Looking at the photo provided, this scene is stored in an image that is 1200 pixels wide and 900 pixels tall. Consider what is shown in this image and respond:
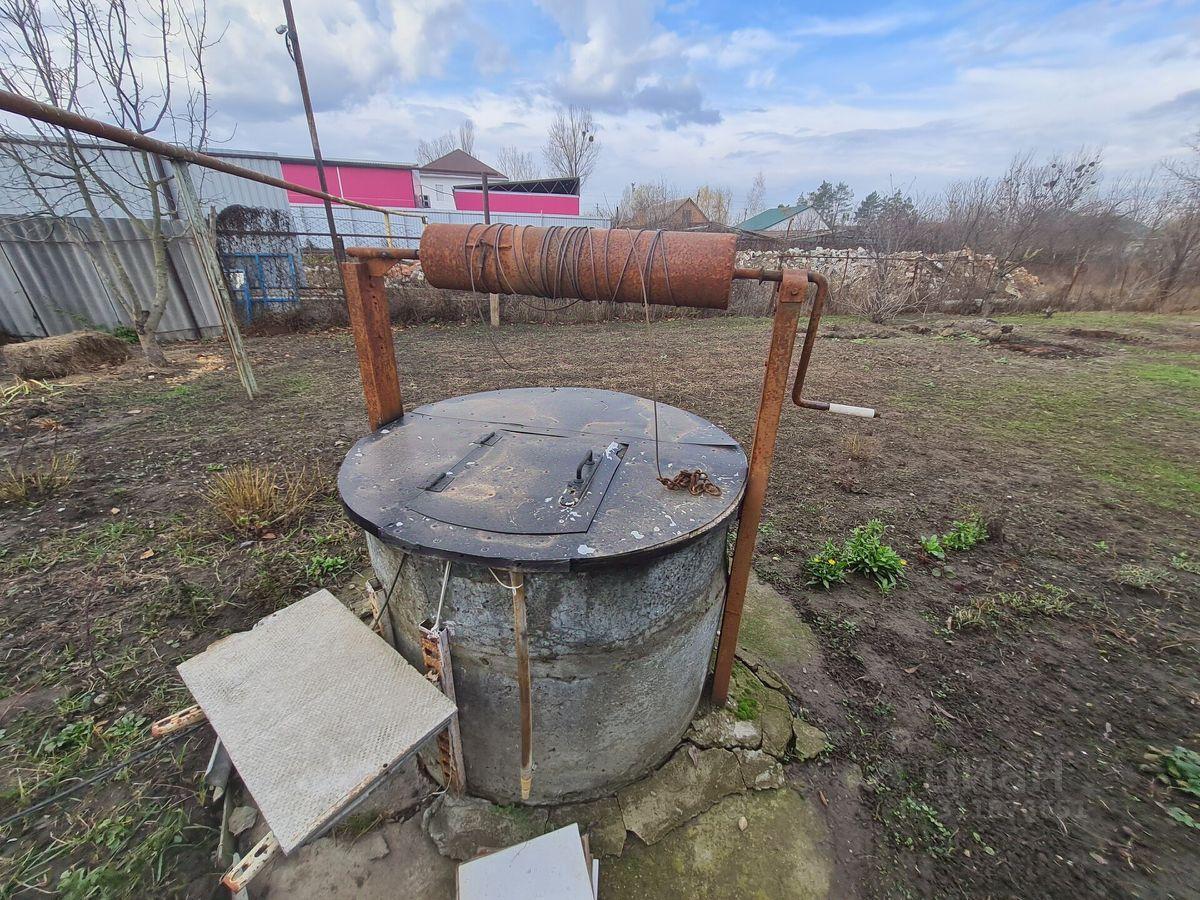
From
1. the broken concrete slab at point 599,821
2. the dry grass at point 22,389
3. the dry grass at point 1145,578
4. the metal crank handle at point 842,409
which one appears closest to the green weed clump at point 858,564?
the dry grass at point 1145,578

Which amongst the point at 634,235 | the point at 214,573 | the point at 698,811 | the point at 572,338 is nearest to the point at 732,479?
the point at 634,235

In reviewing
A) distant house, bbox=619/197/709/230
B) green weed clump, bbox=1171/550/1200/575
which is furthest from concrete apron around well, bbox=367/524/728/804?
distant house, bbox=619/197/709/230

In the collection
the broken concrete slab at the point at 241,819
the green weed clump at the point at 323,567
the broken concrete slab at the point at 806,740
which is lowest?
the broken concrete slab at the point at 806,740

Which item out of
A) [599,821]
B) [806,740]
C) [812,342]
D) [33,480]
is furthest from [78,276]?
[806,740]

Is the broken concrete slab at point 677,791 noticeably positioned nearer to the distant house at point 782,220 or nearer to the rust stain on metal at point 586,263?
the rust stain on metal at point 586,263

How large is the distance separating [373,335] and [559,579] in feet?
4.15

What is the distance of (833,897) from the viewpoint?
5.04ft

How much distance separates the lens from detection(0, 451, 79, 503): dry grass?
3225 mm

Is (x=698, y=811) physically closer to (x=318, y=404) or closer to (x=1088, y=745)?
(x=1088, y=745)

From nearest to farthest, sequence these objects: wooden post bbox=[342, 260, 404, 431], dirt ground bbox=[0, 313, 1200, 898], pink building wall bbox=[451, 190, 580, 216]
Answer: dirt ground bbox=[0, 313, 1200, 898] → wooden post bbox=[342, 260, 404, 431] → pink building wall bbox=[451, 190, 580, 216]

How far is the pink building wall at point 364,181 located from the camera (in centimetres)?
2369

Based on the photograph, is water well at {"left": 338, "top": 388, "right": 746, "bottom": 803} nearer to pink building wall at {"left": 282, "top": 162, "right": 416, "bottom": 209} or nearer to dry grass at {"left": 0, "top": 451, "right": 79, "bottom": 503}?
dry grass at {"left": 0, "top": 451, "right": 79, "bottom": 503}

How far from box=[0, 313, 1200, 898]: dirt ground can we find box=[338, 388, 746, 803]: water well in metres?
0.89

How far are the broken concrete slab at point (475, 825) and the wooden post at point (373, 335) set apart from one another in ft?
5.18
